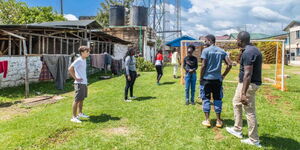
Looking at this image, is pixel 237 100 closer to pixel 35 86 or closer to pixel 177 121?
pixel 177 121

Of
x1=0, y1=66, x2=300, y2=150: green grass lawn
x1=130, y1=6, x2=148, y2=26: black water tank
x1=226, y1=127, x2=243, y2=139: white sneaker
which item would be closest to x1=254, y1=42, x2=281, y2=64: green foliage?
x1=0, y1=66, x2=300, y2=150: green grass lawn

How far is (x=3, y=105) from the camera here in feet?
22.7

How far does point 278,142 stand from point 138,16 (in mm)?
21698

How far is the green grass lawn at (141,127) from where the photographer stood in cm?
399

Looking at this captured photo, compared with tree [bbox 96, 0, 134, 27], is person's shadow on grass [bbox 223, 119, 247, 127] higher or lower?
lower

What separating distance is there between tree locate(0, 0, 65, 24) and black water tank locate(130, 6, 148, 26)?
33.0ft

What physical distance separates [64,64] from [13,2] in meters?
19.3

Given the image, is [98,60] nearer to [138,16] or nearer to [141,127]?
[141,127]

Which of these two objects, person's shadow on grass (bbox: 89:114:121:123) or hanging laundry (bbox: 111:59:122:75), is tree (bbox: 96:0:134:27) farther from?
person's shadow on grass (bbox: 89:114:121:123)

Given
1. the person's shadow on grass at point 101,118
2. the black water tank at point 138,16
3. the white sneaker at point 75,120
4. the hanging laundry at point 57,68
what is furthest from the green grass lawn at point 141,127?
the black water tank at point 138,16

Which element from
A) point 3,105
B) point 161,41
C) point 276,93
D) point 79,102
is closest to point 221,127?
point 79,102

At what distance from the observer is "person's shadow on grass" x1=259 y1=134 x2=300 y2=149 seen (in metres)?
3.83

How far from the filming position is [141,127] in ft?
16.0

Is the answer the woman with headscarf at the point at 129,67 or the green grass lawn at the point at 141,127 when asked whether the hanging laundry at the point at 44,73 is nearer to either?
the green grass lawn at the point at 141,127
